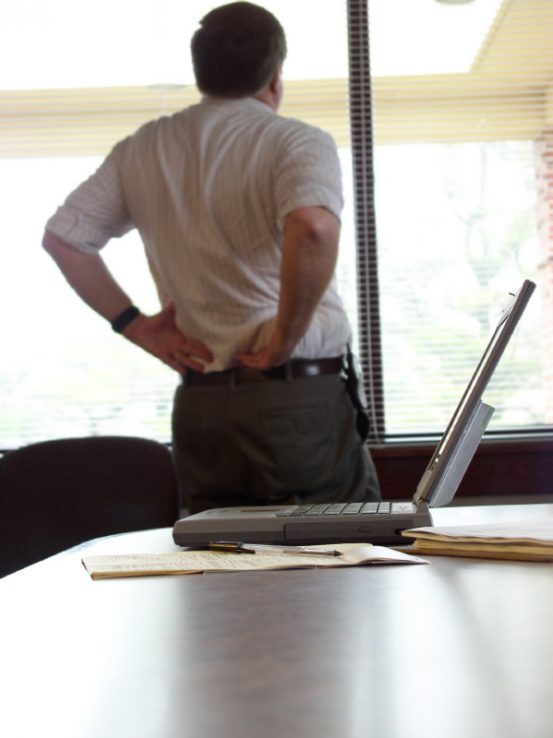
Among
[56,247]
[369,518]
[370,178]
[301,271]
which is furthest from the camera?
[370,178]

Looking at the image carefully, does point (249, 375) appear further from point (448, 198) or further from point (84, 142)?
point (84, 142)

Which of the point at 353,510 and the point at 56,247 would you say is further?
the point at 56,247

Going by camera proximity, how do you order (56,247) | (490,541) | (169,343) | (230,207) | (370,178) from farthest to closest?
(370,178) → (56,247) → (169,343) → (230,207) → (490,541)

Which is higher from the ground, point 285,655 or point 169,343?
point 169,343

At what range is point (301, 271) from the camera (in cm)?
198

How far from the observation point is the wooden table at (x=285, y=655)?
19.2 inches

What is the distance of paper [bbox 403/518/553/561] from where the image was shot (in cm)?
100

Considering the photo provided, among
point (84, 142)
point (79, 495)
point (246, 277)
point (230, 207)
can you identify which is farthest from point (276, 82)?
point (84, 142)

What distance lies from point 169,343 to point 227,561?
1.21m

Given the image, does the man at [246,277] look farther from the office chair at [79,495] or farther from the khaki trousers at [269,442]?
the office chair at [79,495]

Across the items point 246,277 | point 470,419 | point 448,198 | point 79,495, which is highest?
point 448,198

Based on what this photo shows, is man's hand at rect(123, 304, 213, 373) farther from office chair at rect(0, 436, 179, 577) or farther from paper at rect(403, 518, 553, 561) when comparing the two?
paper at rect(403, 518, 553, 561)

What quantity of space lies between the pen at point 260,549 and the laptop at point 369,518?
0.11 feet

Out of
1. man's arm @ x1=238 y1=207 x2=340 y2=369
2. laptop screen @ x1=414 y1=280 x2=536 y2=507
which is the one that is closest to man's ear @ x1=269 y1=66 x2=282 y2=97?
man's arm @ x1=238 y1=207 x2=340 y2=369
